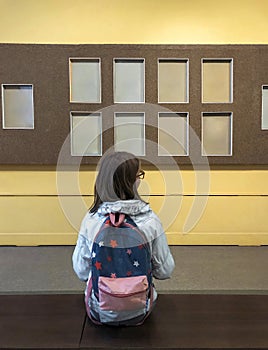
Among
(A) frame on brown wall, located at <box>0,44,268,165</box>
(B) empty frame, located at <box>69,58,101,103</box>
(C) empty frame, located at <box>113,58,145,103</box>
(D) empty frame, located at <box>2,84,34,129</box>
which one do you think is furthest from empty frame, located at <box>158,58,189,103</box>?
(D) empty frame, located at <box>2,84,34,129</box>

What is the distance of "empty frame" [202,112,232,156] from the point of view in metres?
2.85

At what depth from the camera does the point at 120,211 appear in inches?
42.3

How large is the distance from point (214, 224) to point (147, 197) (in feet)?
2.07

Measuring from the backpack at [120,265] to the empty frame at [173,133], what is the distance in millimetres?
1821

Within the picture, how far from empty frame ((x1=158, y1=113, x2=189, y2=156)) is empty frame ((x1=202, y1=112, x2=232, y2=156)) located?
0.17 m

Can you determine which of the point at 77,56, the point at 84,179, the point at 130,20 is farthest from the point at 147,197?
the point at 130,20

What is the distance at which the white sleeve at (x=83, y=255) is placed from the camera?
3.77ft

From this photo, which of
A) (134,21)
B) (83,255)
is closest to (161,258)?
(83,255)

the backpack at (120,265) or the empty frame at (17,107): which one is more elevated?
the empty frame at (17,107)

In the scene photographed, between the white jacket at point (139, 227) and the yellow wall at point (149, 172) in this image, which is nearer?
the white jacket at point (139, 227)

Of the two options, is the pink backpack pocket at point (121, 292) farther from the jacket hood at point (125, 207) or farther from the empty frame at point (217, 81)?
the empty frame at point (217, 81)

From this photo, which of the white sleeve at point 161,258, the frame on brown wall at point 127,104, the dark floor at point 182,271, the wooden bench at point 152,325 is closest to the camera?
the wooden bench at point 152,325

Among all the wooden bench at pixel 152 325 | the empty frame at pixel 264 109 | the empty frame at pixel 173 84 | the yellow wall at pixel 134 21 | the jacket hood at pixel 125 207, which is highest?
the yellow wall at pixel 134 21

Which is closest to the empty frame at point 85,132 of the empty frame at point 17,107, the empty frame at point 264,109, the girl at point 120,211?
the empty frame at point 17,107
